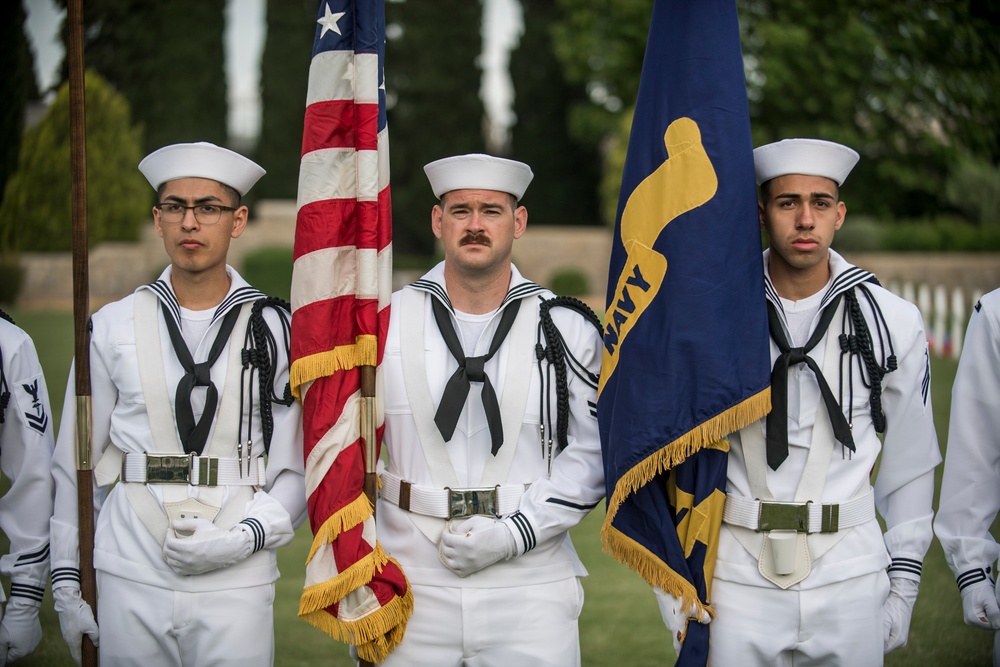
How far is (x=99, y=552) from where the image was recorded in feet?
12.2

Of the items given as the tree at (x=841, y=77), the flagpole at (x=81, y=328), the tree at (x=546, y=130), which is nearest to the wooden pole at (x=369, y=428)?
the flagpole at (x=81, y=328)

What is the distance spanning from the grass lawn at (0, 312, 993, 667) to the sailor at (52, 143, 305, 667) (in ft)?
7.68

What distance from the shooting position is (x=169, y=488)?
3.68 meters

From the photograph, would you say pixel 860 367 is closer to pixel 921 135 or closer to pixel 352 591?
pixel 352 591

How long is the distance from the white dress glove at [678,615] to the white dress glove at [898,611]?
0.65 m

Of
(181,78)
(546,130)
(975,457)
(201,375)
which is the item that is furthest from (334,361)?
(546,130)

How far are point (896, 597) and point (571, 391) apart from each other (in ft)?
4.43

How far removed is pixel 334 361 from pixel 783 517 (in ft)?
5.39

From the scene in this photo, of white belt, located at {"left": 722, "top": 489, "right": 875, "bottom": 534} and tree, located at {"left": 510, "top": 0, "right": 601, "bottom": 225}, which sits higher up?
tree, located at {"left": 510, "top": 0, "right": 601, "bottom": 225}

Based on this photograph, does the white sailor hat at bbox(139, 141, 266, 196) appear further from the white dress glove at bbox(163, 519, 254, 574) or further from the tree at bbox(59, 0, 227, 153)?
the tree at bbox(59, 0, 227, 153)

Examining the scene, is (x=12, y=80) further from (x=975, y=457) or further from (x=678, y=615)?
(x=975, y=457)

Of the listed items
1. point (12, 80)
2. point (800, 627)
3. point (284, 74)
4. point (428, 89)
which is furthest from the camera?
point (428, 89)

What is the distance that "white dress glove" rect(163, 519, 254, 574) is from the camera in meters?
3.52

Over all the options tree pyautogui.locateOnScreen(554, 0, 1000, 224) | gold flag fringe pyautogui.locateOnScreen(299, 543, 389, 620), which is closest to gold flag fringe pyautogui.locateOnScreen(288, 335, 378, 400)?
gold flag fringe pyautogui.locateOnScreen(299, 543, 389, 620)
